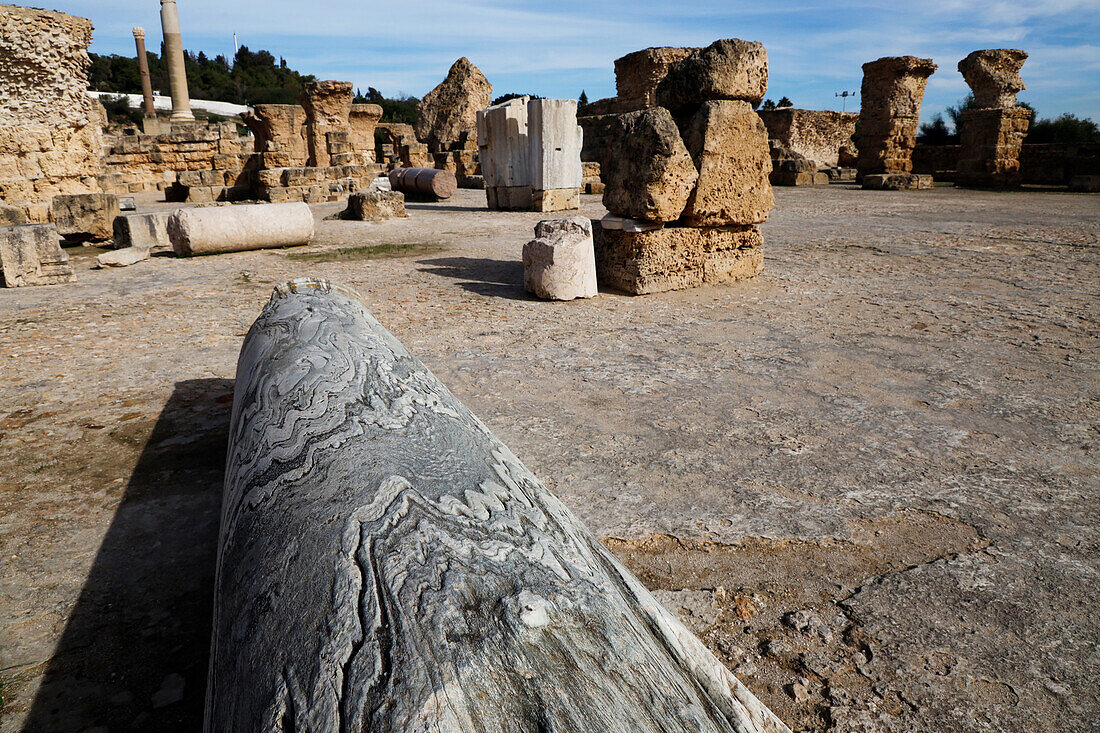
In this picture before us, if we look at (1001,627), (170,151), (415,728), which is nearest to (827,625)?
(1001,627)

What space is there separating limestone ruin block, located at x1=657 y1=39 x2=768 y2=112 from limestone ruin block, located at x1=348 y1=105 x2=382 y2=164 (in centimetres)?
1559

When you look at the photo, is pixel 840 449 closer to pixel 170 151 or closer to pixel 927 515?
pixel 927 515

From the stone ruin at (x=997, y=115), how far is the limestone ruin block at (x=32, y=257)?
1850cm

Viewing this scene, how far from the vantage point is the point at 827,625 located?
179cm

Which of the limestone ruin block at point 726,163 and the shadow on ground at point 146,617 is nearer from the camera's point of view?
the shadow on ground at point 146,617

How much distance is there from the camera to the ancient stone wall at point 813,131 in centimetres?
2009

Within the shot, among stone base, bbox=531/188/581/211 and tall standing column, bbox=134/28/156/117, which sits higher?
tall standing column, bbox=134/28/156/117

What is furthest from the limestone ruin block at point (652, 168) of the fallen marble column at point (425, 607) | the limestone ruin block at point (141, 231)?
the limestone ruin block at point (141, 231)

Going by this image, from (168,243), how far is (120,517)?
23.8 feet

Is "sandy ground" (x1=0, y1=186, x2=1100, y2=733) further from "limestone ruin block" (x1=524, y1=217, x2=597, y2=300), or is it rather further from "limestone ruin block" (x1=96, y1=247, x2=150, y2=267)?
"limestone ruin block" (x1=96, y1=247, x2=150, y2=267)

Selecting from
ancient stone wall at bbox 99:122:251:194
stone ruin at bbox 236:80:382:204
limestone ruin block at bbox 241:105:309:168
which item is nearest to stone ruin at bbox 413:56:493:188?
stone ruin at bbox 236:80:382:204

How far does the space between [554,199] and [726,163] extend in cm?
701

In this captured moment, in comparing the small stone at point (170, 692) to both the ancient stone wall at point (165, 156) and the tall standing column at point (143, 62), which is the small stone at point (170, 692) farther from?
the tall standing column at point (143, 62)

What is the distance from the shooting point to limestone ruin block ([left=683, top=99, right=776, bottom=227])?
5.53 meters
